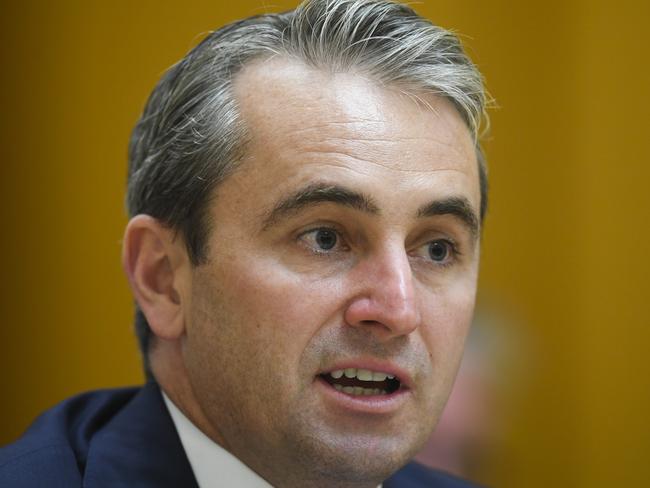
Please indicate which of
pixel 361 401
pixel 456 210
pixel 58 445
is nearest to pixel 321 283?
pixel 361 401

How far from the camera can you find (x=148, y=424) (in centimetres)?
182

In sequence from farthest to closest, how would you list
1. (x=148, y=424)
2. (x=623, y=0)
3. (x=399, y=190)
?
(x=623, y=0)
(x=148, y=424)
(x=399, y=190)

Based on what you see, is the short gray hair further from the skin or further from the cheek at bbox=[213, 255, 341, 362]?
the cheek at bbox=[213, 255, 341, 362]

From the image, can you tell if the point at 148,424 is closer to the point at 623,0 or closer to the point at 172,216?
the point at 172,216

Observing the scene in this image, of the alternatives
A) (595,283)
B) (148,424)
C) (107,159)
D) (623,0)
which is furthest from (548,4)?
(148,424)

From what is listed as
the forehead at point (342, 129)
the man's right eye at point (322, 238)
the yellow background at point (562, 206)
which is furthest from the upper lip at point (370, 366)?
the yellow background at point (562, 206)

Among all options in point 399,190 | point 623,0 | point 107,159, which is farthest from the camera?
point 623,0

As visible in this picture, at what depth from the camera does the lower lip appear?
162 centimetres

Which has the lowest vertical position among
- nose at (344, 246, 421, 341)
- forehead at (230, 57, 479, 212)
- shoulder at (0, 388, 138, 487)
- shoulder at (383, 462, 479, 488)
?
shoulder at (383, 462, 479, 488)

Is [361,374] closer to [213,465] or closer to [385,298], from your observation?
[385,298]

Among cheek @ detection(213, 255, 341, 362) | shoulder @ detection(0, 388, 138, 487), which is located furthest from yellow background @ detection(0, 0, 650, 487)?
cheek @ detection(213, 255, 341, 362)

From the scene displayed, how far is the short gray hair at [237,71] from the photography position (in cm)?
176

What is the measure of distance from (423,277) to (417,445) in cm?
32

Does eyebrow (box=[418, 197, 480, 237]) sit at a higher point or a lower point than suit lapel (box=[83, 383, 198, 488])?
higher
